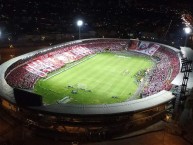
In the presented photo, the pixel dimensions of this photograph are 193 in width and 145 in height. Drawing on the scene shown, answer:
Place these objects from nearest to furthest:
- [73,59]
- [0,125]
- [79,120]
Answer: [79,120], [0,125], [73,59]

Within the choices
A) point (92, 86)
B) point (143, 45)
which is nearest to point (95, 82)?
point (92, 86)

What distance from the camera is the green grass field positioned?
2820cm

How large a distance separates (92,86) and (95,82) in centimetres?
160

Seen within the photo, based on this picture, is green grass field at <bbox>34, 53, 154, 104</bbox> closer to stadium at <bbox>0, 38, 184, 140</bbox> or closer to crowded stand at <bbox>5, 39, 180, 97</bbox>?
stadium at <bbox>0, 38, 184, 140</bbox>

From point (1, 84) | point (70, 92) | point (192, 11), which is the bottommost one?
point (70, 92)

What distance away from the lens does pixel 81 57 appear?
A: 4525 cm

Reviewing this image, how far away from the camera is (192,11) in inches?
1927

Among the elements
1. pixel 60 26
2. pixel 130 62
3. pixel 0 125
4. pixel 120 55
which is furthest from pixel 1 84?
pixel 60 26

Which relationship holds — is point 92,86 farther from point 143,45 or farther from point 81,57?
point 143,45

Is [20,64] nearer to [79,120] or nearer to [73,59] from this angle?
[73,59]

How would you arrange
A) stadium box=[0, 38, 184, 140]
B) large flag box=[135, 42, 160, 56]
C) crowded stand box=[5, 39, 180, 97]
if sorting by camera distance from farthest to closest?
1. large flag box=[135, 42, 160, 56]
2. crowded stand box=[5, 39, 180, 97]
3. stadium box=[0, 38, 184, 140]

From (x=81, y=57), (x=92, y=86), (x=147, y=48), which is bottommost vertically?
Result: (x=92, y=86)

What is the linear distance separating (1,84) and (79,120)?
9.55 meters

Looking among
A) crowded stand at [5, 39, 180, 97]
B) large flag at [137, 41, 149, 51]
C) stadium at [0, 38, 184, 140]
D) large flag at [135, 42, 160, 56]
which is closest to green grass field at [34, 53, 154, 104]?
stadium at [0, 38, 184, 140]
